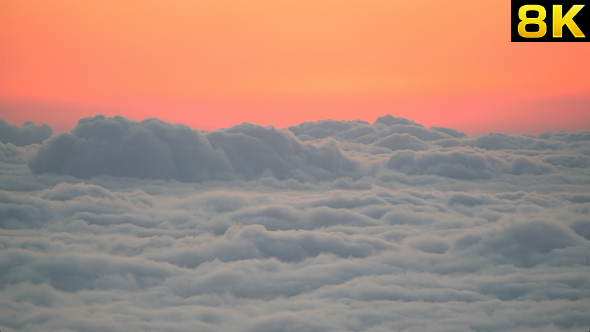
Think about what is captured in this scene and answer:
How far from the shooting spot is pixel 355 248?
158ft

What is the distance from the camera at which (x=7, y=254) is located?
3956cm

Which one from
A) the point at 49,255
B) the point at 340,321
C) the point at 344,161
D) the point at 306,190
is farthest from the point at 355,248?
the point at 344,161

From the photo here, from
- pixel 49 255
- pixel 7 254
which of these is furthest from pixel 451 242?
pixel 7 254

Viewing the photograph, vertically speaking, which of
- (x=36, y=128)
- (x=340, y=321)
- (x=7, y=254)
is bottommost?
(x=340, y=321)

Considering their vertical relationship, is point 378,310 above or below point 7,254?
below

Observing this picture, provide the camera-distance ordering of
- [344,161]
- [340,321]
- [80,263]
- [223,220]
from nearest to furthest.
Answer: [340,321], [80,263], [223,220], [344,161]

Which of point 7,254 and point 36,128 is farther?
point 36,128

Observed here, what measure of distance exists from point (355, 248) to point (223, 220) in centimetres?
2108

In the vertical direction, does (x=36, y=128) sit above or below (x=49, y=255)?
above

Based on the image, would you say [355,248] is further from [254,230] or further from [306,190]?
[306,190]

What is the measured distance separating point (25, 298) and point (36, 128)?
9820 cm

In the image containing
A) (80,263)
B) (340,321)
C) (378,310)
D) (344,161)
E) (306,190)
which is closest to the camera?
(340,321)

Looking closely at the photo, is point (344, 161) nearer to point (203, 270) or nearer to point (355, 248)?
point (355, 248)

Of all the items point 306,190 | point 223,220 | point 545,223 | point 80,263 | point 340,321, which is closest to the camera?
point 340,321
